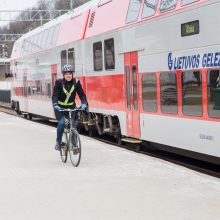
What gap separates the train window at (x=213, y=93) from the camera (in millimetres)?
8969

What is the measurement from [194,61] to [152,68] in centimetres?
190

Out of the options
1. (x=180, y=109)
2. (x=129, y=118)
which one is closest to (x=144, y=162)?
(x=180, y=109)

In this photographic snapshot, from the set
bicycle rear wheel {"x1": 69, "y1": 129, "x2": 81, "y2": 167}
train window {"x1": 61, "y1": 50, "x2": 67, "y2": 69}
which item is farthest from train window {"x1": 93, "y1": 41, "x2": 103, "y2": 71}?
bicycle rear wheel {"x1": 69, "y1": 129, "x2": 81, "y2": 167}

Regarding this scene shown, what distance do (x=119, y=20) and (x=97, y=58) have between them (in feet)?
6.12

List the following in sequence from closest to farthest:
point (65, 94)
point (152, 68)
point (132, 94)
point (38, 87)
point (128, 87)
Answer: point (65, 94) < point (152, 68) < point (132, 94) < point (128, 87) < point (38, 87)

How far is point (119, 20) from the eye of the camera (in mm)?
13422

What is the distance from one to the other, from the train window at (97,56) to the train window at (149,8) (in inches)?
116

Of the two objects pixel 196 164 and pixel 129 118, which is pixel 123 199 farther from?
pixel 129 118

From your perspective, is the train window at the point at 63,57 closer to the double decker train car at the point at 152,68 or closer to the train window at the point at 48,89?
the double decker train car at the point at 152,68

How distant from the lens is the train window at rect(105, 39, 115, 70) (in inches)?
542

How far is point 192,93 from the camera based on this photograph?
9.81m

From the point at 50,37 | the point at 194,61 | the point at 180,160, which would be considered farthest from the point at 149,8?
the point at 50,37

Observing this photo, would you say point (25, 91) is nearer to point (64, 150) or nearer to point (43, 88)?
point (43, 88)

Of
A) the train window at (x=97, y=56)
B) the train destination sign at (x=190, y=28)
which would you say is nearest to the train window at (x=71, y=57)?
the train window at (x=97, y=56)
